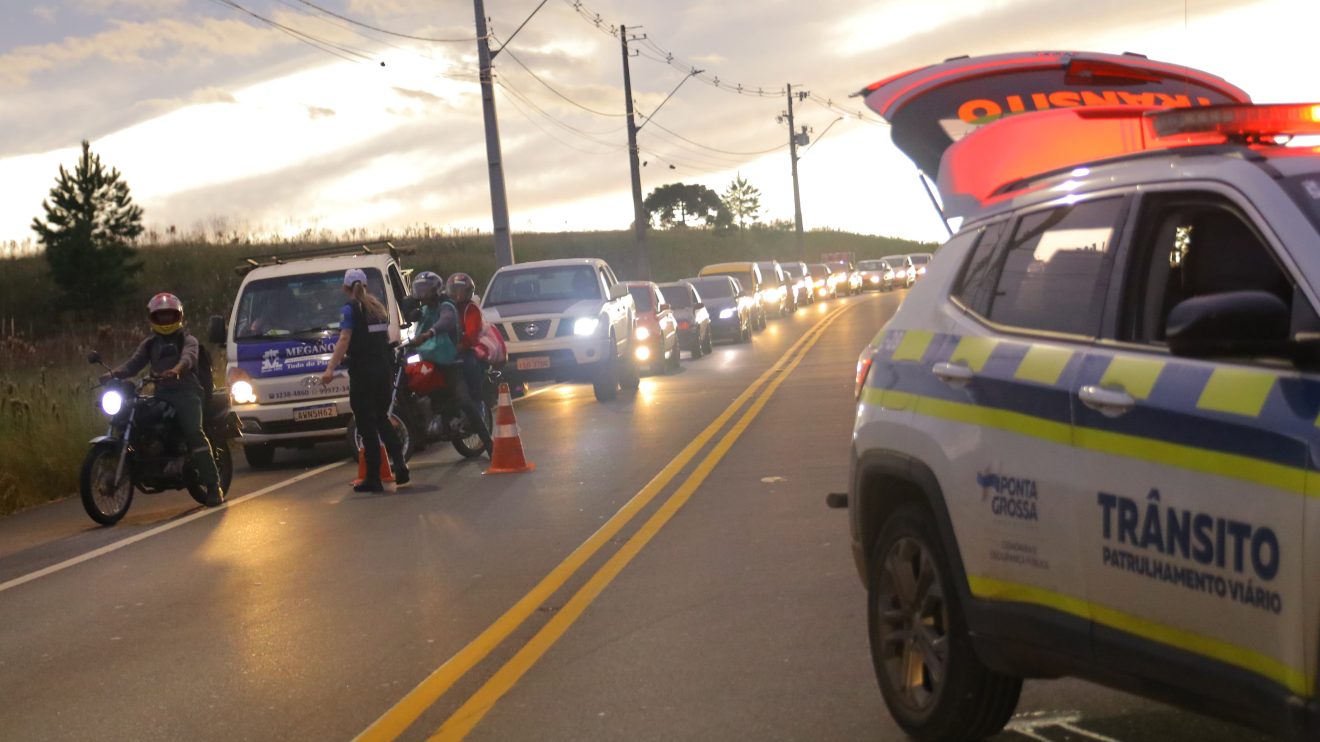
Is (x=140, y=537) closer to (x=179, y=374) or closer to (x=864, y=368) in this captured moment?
(x=179, y=374)

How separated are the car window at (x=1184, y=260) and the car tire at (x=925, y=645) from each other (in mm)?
1156

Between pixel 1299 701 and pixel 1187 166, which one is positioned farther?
pixel 1187 166

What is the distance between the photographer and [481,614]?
8.71 m

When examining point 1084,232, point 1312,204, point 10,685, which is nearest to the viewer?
point 1312,204

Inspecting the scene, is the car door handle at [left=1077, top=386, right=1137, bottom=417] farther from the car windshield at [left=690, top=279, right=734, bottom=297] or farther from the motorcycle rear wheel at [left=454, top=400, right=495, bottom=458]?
the car windshield at [left=690, top=279, right=734, bottom=297]

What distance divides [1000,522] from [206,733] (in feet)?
10.8

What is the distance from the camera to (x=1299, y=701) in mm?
3879

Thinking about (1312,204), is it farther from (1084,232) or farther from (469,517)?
(469,517)

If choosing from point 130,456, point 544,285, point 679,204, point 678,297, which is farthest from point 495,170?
point 679,204

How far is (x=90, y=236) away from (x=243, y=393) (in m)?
65.5

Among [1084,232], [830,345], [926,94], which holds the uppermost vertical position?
[926,94]

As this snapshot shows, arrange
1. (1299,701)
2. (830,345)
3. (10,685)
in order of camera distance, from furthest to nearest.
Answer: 1. (830,345)
2. (10,685)
3. (1299,701)

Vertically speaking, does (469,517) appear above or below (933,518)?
below

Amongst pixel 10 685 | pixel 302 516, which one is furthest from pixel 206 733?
pixel 302 516
